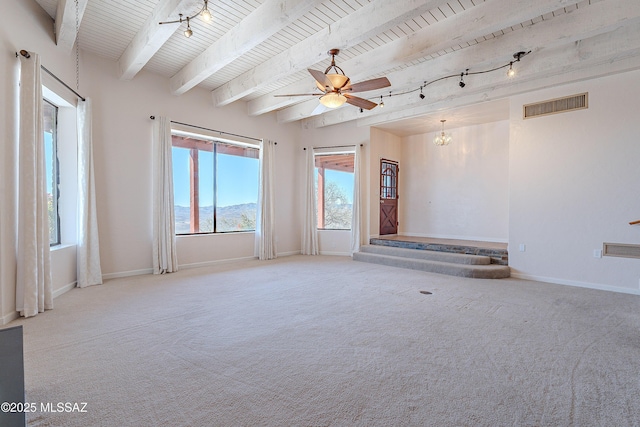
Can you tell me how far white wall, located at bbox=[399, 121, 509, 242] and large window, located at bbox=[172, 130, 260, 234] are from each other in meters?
4.41

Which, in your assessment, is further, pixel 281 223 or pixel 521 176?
pixel 281 223

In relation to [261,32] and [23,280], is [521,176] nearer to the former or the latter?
[261,32]

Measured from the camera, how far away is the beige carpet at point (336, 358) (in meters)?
1.81

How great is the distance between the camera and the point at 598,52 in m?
4.17

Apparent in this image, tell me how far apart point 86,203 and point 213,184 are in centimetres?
246

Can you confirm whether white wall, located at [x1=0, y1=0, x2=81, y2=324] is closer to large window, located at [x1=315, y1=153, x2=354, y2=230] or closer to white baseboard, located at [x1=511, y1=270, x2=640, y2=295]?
large window, located at [x1=315, y1=153, x2=354, y2=230]

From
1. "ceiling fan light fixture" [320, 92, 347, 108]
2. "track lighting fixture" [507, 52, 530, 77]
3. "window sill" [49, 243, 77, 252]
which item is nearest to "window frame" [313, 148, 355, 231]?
"ceiling fan light fixture" [320, 92, 347, 108]

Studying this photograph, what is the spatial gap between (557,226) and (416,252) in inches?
98.6

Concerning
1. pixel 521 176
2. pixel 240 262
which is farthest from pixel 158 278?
pixel 521 176

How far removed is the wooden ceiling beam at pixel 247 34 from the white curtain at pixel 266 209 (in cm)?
236

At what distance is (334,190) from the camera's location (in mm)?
8188

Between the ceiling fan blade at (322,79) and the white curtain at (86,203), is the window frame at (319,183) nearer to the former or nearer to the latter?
the ceiling fan blade at (322,79)

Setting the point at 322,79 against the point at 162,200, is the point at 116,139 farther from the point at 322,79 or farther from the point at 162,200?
the point at 322,79

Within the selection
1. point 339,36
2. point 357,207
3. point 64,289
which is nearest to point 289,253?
point 357,207
